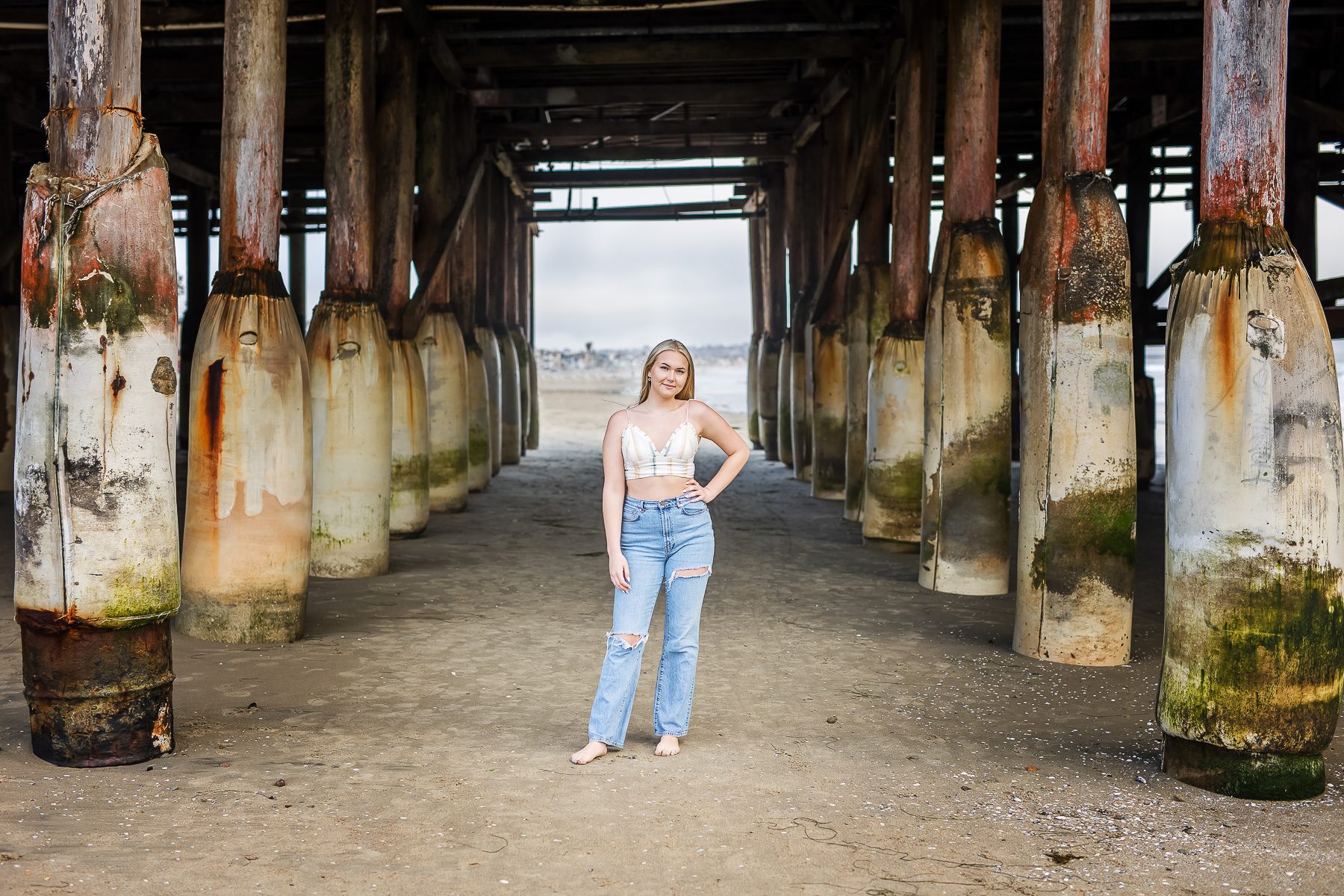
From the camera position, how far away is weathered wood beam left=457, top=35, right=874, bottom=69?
41.1 ft

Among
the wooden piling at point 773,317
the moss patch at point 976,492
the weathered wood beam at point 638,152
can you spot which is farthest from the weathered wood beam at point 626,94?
the moss patch at point 976,492

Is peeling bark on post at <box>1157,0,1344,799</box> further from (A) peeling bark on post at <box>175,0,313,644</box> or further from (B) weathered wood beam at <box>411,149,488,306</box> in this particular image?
(B) weathered wood beam at <box>411,149,488,306</box>

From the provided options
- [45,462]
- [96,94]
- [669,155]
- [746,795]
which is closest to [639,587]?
[746,795]

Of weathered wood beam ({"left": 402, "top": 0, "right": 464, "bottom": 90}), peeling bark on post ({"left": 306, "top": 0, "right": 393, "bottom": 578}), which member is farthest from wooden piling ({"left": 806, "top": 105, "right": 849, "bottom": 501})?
peeling bark on post ({"left": 306, "top": 0, "right": 393, "bottom": 578})

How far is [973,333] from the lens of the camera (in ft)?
27.9

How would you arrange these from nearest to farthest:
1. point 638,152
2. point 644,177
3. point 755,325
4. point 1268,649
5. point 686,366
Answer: point 1268,649
point 686,366
point 638,152
point 644,177
point 755,325

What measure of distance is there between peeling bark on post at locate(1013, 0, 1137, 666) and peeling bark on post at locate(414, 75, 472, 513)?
25.5 feet

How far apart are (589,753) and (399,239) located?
7070mm

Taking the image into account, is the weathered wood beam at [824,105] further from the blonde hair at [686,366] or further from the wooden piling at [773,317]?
the blonde hair at [686,366]

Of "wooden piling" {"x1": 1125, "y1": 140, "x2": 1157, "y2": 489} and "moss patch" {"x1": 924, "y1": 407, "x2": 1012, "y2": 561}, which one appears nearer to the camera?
"moss patch" {"x1": 924, "y1": 407, "x2": 1012, "y2": 561}

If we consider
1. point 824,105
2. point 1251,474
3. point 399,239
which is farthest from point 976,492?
point 824,105

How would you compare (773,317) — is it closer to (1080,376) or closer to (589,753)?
(1080,376)

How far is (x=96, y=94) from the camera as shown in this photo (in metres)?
4.79

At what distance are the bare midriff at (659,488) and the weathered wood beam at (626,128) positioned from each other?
12224 mm
